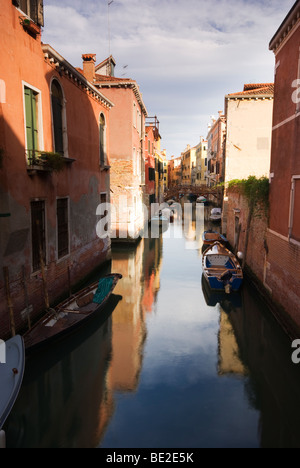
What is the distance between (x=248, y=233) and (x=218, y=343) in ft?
21.5

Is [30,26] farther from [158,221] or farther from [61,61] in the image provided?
[158,221]

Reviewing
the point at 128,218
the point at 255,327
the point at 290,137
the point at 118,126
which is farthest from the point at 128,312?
the point at 118,126

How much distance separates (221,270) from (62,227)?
21.9 ft

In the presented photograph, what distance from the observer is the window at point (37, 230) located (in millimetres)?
8297

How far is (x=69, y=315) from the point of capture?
874cm

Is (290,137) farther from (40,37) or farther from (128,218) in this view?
(128,218)

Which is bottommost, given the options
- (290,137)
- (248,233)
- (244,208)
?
(248,233)

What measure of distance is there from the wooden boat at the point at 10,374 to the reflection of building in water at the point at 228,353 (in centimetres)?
412

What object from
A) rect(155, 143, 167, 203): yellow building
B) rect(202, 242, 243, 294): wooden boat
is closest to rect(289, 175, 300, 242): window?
rect(202, 242, 243, 294): wooden boat

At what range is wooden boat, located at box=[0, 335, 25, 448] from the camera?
486 centimetres

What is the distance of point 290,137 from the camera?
8820 millimetres

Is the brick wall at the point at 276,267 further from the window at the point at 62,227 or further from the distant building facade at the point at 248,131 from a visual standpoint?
the distant building facade at the point at 248,131

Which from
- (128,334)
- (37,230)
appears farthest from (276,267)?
(37,230)

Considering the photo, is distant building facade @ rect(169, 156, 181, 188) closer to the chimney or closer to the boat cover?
the chimney
